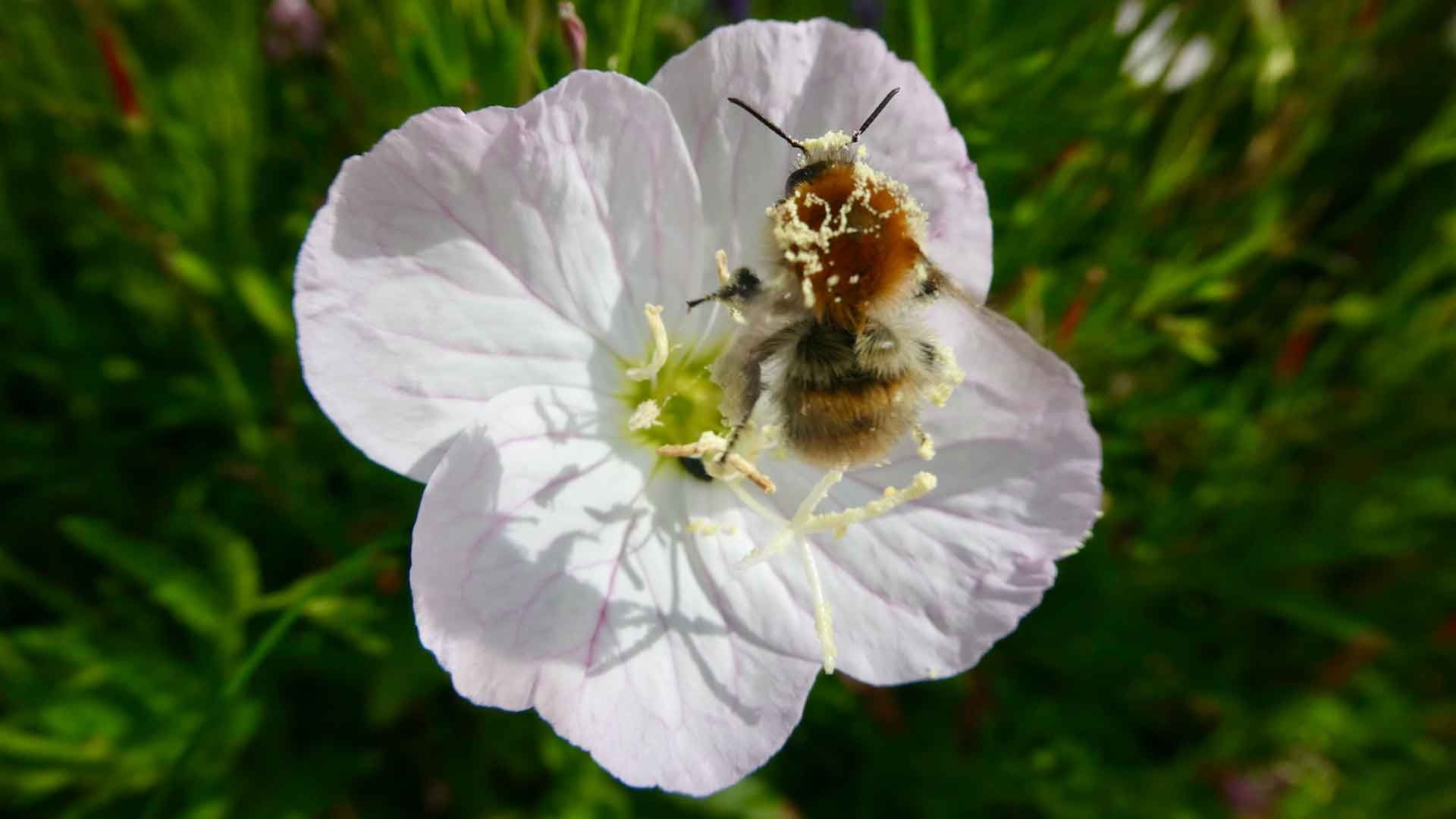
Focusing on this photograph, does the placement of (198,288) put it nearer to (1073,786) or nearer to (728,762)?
(728,762)

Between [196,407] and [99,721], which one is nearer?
[99,721]

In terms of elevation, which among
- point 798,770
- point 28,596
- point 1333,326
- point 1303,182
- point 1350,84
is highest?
point 1350,84

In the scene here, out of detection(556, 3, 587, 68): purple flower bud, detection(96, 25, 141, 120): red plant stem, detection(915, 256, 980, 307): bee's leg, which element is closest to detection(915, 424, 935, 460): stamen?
detection(915, 256, 980, 307): bee's leg

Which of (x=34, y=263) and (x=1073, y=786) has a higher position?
(x=34, y=263)

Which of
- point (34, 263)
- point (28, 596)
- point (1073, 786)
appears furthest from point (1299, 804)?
point (34, 263)

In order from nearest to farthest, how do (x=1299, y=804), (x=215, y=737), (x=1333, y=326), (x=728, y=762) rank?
(x=728, y=762) → (x=215, y=737) → (x=1299, y=804) → (x=1333, y=326)

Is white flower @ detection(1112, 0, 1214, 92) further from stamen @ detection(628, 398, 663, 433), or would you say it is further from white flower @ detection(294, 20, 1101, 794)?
stamen @ detection(628, 398, 663, 433)

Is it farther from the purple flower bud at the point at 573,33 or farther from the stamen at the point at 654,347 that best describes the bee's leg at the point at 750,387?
the purple flower bud at the point at 573,33

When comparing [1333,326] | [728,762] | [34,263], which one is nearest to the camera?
[728,762]
